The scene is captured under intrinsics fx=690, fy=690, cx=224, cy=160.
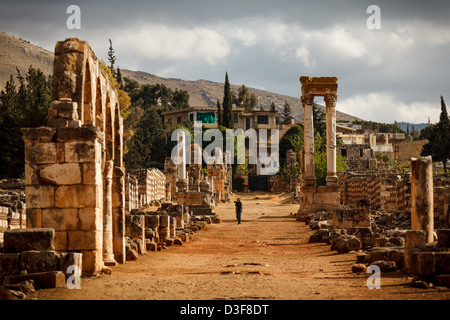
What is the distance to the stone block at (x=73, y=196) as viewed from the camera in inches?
479

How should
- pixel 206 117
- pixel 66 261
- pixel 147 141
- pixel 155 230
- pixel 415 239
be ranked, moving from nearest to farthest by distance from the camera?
pixel 66 261, pixel 415 239, pixel 155 230, pixel 147 141, pixel 206 117

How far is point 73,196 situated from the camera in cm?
1218

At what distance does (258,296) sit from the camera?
32.7 ft

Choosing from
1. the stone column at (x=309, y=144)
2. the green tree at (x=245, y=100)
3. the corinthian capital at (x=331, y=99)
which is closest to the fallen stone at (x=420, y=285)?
the stone column at (x=309, y=144)

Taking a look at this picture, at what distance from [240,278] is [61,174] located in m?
3.67

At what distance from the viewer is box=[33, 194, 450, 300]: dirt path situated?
1007cm

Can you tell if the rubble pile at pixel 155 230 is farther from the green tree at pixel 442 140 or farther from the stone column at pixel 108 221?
the green tree at pixel 442 140

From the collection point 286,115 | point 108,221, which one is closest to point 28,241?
point 108,221

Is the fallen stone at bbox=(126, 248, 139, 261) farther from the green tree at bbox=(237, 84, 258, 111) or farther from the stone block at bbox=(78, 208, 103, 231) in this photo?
the green tree at bbox=(237, 84, 258, 111)

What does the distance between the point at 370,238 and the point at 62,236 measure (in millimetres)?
10572

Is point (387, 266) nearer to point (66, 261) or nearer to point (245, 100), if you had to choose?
point (66, 261)

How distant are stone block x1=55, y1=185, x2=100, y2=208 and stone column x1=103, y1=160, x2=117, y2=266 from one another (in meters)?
2.77

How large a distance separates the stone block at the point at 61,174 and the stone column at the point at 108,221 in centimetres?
293
